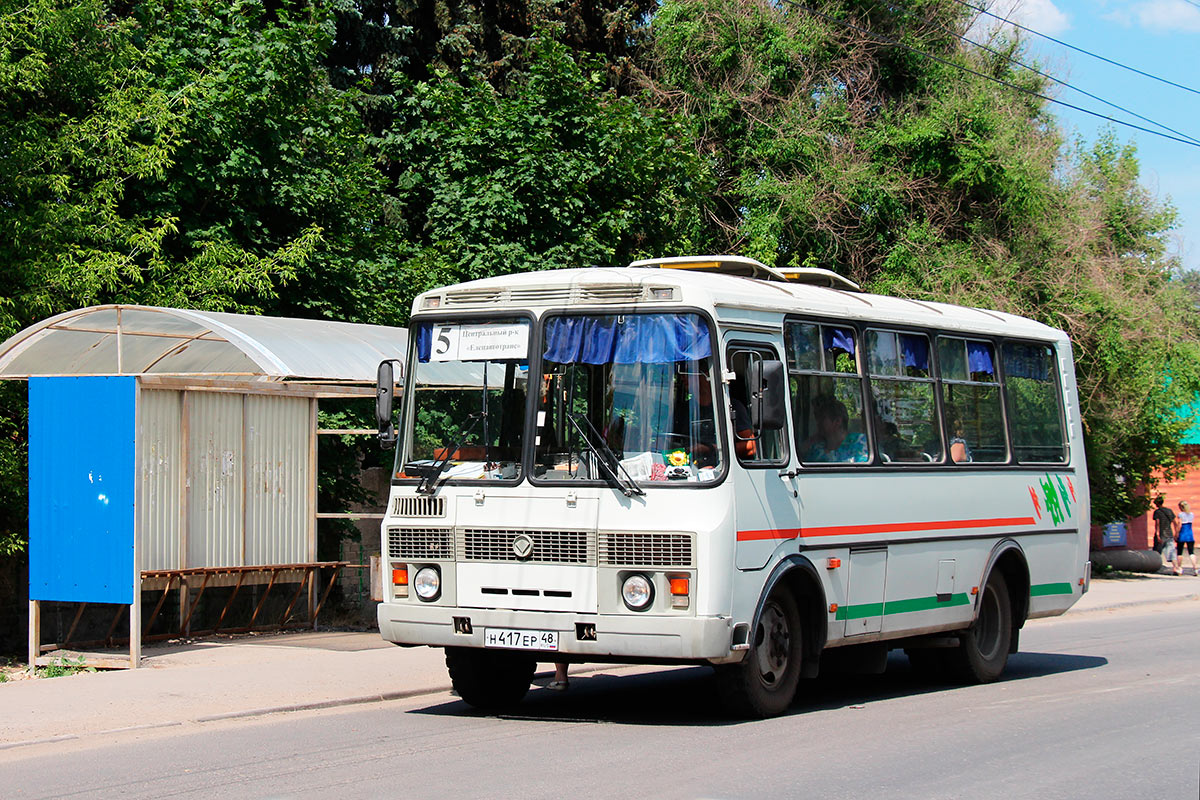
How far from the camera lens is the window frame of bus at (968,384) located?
40.8 feet

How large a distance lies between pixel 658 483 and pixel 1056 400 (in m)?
6.41

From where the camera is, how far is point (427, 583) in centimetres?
1020

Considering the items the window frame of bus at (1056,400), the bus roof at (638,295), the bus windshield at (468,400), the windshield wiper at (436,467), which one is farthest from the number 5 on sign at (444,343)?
the window frame of bus at (1056,400)

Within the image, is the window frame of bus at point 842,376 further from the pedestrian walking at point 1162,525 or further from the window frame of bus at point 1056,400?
the pedestrian walking at point 1162,525

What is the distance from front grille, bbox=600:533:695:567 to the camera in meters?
9.38

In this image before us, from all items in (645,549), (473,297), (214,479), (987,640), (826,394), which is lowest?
(987,640)

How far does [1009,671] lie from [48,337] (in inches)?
390

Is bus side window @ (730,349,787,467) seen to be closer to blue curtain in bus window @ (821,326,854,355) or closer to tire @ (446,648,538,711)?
blue curtain in bus window @ (821,326,854,355)

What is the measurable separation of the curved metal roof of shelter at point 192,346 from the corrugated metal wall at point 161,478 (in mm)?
442

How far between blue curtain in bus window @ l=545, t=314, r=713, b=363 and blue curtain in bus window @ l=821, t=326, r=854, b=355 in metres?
1.81

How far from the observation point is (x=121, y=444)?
13.0 meters

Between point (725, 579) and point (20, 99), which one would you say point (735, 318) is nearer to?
point (725, 579)

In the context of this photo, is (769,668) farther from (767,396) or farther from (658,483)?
(767,396)

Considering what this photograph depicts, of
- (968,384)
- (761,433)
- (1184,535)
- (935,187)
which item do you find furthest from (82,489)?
(1184,535)
